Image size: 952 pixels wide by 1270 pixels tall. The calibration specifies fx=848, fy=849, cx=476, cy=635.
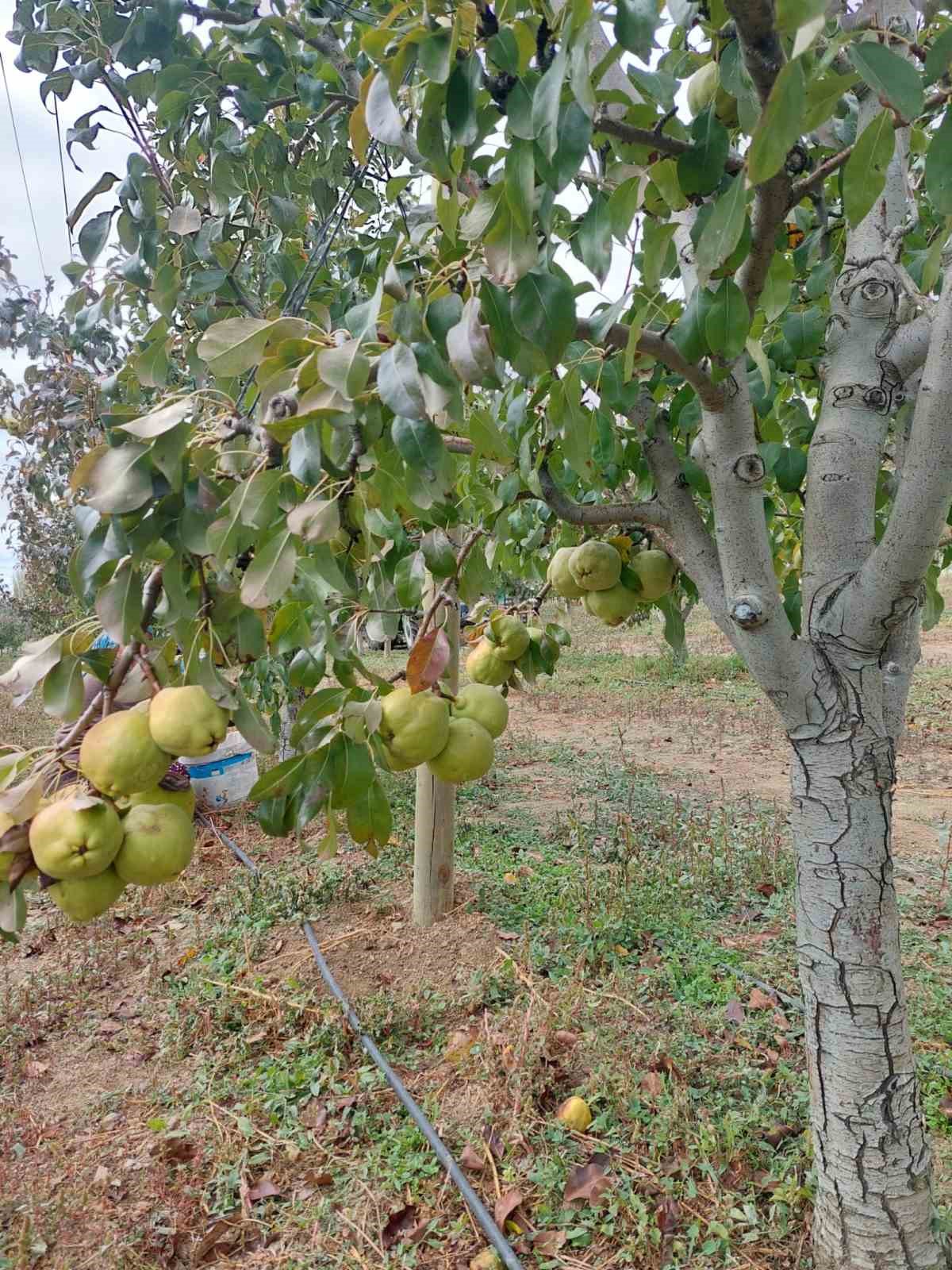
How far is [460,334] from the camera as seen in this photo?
90 centimetres

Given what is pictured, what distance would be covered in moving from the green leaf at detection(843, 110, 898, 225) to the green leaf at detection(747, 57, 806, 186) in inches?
5.9

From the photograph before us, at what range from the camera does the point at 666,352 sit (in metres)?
1.25

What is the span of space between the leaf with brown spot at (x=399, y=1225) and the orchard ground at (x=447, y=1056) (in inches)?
0.6

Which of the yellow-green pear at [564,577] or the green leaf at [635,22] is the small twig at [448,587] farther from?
the green leaf at [635,22]

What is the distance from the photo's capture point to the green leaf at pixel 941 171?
797mm

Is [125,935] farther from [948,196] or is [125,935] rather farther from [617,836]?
[948,196]

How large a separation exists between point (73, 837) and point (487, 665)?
108cm

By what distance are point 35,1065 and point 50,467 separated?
4.76 metres

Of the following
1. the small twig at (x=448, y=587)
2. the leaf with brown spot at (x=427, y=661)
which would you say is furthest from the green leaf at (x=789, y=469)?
the leaf with brown spot at (x=427, y=661)

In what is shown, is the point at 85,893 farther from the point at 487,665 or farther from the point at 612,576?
the point at 612,576

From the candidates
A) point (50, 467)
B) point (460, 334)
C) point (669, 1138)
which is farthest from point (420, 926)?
point (50, 467)

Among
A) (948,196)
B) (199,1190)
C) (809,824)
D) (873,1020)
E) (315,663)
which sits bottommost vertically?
(199,1190)

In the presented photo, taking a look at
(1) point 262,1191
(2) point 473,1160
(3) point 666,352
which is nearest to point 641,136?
(3) point 666,352

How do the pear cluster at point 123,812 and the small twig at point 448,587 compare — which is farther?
the small twig at point 448,587
